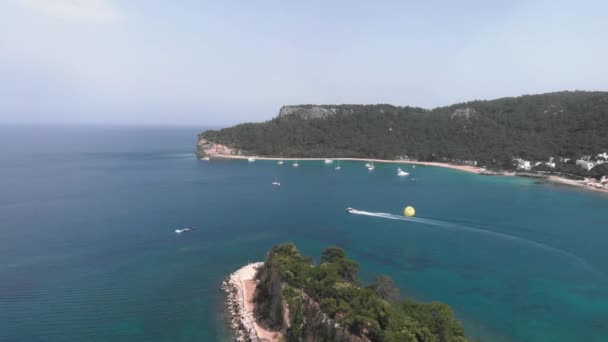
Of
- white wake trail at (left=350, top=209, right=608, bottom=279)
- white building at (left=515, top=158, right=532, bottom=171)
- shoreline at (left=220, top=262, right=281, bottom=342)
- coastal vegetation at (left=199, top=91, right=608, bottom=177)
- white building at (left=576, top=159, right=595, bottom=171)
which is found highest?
coastal vegetation at (left=199, top=91, right=608, bottom=177)

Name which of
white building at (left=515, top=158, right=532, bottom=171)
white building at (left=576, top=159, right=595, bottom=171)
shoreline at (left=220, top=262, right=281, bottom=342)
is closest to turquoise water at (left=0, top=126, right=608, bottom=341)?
shoreline at (left=220, top=262, right=281, bottom=342)

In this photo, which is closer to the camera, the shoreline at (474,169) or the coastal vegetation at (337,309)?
the coastal vegetation at (337,309)

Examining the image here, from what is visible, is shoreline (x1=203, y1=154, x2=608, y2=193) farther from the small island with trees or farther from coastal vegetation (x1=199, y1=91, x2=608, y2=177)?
the small island with trees

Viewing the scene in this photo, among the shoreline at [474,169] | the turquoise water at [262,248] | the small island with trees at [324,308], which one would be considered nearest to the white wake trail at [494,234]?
the turquoise water at [262,248]

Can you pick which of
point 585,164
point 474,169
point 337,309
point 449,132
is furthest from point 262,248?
point 449,132

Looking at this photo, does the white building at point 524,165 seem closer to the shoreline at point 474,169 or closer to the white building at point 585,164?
the shoreline at point 474,169
